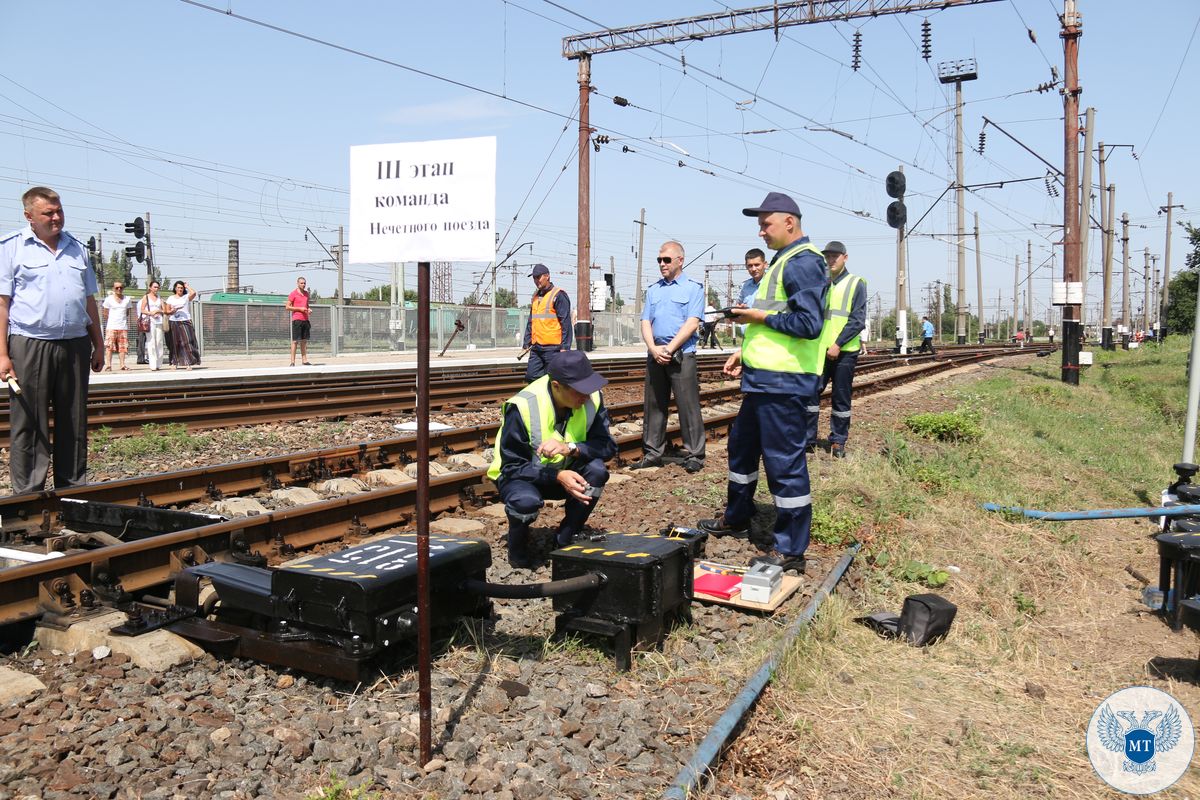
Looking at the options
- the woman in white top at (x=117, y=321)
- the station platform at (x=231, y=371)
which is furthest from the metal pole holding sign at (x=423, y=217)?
the woman in white top at (x=117, y=321)

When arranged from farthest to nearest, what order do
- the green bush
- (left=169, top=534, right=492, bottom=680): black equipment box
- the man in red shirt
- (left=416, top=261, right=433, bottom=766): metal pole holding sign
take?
the man in red shirt < the green bush < (left=169, top=534, right=492, bottom=680): black equipment box < (left=416, top=261, right=433, bottom=766): metal pole holding sign

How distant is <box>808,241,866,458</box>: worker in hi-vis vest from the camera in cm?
855

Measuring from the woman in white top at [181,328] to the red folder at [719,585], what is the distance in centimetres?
1711

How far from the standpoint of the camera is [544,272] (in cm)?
1019

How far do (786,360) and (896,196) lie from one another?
17314 millimetres

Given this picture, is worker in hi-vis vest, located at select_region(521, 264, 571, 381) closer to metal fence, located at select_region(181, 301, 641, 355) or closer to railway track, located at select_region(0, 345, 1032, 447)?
railway track, located at select_region(0, 345, 1032, 447)

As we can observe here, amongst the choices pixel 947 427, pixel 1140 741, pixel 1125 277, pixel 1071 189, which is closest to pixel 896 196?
pixel 1071 189

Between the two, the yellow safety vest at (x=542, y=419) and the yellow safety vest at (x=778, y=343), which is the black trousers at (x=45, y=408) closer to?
the yellow safety vest at (x=542, y=419)

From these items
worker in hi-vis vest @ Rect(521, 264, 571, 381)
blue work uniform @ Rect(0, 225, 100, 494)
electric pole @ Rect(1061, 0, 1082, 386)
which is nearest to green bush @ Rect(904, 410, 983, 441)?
worker in hi-vis vest @ Rect(521, 264, 571, 381)

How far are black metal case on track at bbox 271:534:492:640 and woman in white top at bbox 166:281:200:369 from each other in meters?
17.0

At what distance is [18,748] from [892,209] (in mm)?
20773

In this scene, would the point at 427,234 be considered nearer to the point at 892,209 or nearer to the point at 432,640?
the point at 432,640

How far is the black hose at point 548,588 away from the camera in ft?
13.0

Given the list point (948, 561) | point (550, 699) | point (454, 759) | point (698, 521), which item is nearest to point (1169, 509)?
point (948, 561)
